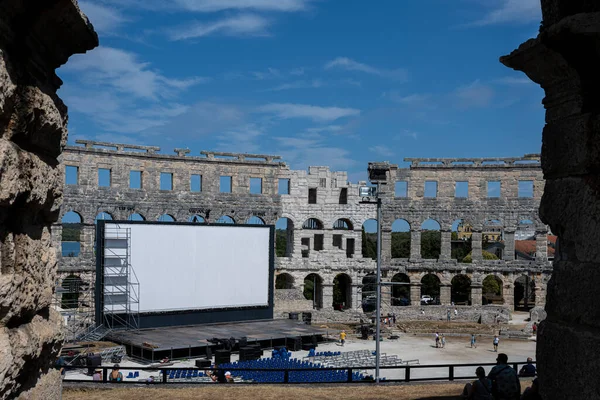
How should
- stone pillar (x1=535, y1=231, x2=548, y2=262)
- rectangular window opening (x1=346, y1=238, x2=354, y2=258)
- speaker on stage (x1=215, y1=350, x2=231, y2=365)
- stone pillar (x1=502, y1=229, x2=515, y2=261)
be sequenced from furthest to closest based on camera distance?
rectangular window opening (x1=346, y1=238, x2=354, y2=258), stone pillar (x1=502, y1=229, x2=515, y2=261), stone pillar (x1=535, y1=231, x2=548, y2=262), speaker on stage (x1=215, y1=350, x2=231, y2=365)

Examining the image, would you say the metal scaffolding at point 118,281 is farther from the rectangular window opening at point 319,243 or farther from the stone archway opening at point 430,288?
the stone archway opening at point 430,288

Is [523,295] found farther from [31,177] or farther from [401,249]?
[31,177]

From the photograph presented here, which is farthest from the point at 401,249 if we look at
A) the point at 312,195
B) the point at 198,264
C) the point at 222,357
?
the point at 222,357

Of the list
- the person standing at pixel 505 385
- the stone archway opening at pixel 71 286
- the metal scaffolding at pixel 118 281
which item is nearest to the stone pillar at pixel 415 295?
the metal scaffolding at pixel 118 281

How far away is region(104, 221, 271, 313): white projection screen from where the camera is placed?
29.3m

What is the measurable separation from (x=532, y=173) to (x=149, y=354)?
2675cm

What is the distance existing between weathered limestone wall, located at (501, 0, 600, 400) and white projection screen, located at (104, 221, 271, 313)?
26.3 metres

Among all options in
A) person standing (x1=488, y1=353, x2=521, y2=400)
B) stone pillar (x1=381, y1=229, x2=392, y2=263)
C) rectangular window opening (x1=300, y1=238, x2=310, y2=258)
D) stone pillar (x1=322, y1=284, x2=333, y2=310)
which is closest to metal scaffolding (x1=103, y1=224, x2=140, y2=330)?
stone pillar (x1=322, y1=284, x2=333, y2=310)

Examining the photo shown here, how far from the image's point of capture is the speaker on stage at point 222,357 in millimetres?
23891

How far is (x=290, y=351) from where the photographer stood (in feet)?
92.7

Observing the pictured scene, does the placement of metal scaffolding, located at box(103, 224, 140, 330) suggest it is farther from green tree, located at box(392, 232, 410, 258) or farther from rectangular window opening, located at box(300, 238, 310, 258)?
green tree, located at box(392, 232, 410, 258)

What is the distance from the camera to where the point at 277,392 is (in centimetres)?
1188

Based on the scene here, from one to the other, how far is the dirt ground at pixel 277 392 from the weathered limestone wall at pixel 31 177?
7.91 metres

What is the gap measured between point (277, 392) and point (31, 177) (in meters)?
9.35
